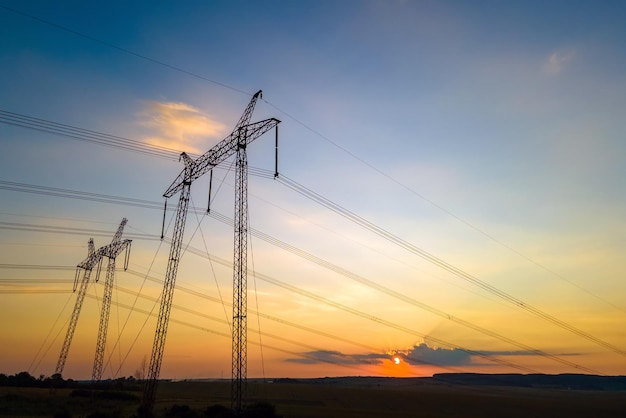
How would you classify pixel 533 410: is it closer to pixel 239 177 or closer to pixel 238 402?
pixel 238 402

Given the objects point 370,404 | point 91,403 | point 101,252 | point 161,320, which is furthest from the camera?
point 370,404

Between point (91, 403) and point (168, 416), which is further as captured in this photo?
point (91, 403)

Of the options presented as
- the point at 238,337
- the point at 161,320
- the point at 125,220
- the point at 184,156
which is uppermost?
the point at 125,220

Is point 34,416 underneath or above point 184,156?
underneath

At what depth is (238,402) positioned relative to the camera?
2071 inches

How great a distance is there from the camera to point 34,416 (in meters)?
57.0

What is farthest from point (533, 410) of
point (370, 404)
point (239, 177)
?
point (239, 177)

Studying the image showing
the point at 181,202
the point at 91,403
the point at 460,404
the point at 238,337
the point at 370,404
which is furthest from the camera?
the point at 460,404

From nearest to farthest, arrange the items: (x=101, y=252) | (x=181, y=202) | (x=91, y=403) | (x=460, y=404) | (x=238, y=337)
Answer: (x=238, y=337) < (x=181, y=202) < (x=91, y=403) < (x=101, y=252) < (x=460, y=404)

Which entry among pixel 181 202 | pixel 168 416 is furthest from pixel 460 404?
pixel 181 202

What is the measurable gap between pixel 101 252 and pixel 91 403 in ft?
95.2

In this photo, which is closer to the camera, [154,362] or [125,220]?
[154,362]

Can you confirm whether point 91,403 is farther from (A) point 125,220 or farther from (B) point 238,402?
(B) point 238,402

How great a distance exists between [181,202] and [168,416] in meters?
31.1
